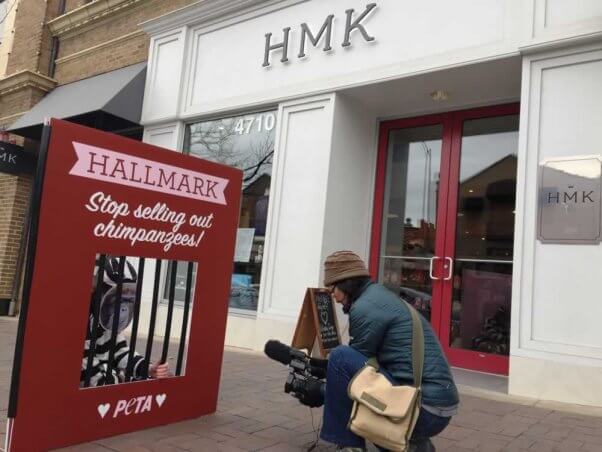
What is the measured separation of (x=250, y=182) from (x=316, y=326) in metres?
3.67

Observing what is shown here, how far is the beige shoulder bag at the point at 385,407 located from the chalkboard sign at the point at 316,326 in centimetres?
157

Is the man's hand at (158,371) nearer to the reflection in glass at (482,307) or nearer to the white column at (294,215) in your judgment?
the white column at (294,215)

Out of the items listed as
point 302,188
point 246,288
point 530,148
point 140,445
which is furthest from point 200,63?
point 140,445

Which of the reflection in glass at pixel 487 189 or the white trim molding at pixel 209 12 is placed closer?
the reflection in glass at pixel 487 189

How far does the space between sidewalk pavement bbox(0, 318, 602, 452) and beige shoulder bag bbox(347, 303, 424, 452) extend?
78 centimetres

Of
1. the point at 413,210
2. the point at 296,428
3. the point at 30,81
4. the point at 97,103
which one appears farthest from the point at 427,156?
the point at 30,81

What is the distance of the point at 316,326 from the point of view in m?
4.27

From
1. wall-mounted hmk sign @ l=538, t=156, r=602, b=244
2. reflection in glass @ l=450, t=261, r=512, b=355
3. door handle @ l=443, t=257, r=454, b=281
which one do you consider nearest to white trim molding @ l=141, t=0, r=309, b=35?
door handle @ l=443, t=257, r=454, b=281

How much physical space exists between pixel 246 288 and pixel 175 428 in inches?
150

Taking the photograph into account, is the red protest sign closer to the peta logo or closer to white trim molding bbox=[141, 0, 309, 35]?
the peta logo

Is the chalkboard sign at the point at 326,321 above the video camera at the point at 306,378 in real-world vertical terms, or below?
above

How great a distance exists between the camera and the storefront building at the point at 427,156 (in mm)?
4762

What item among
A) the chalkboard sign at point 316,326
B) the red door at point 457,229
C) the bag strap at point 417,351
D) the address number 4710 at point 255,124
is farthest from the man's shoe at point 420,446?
the address number 4710 at point 255,124

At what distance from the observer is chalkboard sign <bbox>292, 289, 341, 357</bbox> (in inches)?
168
